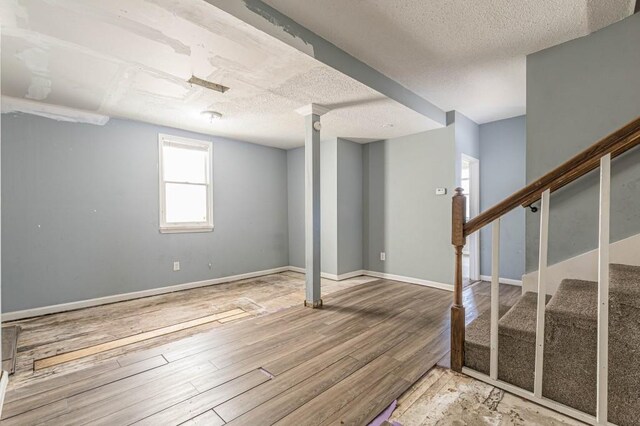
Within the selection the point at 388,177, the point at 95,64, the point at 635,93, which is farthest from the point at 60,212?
the point at 635,93

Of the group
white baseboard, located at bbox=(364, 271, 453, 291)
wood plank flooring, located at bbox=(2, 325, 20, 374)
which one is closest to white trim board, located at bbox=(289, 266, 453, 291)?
white baseboard, located at bbox=(364, 271, 453, 291)

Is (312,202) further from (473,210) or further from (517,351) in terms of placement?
(473,210)

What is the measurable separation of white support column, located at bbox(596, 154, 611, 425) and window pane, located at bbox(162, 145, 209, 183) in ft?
14.9

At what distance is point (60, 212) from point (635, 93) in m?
5.70

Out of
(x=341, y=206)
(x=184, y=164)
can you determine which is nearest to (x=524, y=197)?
(x=341, y=206)

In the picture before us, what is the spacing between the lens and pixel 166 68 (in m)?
2.43

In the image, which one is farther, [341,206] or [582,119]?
[341,206]

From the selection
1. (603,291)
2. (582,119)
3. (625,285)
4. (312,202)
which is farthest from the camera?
(312,202)

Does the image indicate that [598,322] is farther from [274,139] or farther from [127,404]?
[274,139]

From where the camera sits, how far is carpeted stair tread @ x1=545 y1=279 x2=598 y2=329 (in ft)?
4.70

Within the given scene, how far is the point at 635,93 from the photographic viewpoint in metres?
2.16

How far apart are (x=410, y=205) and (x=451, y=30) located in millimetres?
2594

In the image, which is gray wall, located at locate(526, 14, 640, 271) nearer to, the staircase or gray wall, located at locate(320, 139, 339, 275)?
the staircase

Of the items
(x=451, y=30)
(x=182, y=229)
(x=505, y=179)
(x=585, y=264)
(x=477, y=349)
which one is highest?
(x=451, y=30)
